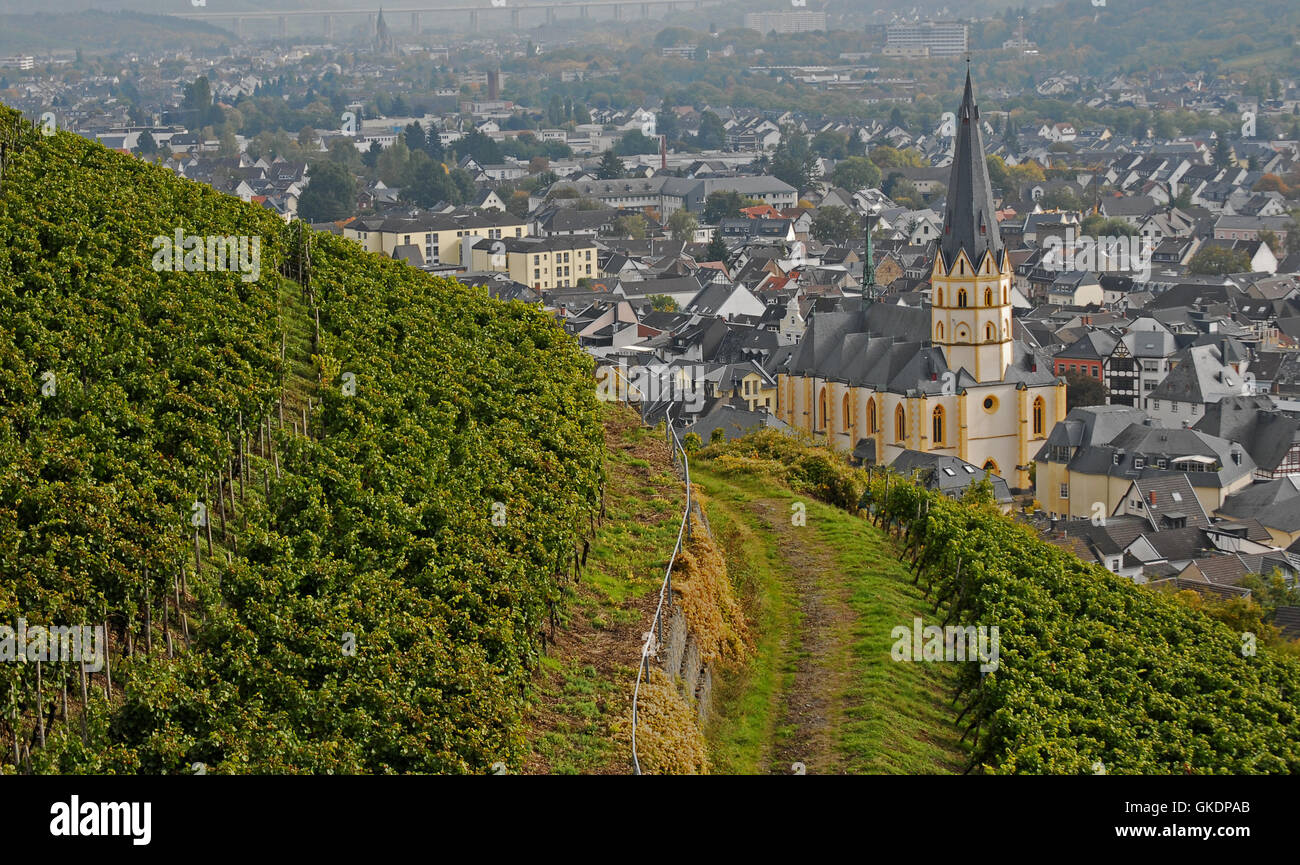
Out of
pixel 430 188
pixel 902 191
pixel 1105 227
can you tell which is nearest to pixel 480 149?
pixel 430 188

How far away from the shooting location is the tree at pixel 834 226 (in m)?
139

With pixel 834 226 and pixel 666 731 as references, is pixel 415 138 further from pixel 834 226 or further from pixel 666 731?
pixel 666 731

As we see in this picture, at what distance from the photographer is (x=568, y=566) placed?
2292cm

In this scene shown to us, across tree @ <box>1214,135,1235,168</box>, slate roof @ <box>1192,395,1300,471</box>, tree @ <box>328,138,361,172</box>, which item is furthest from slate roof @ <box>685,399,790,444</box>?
tree @ <box>1214,135,1235,168</box>

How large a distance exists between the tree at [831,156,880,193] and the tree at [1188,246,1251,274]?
55.3 meters

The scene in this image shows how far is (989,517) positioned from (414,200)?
126 metres

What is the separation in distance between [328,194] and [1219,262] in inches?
2685

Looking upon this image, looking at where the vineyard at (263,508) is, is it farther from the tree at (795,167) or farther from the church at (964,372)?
the tree at (795,167)

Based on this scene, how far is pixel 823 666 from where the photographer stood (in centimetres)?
2286

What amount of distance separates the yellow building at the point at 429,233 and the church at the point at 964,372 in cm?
5487

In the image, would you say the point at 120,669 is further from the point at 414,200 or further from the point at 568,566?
the point at 414,200

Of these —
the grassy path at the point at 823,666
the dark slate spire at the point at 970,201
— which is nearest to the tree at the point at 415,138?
the dark slate spire at the point at 970,201

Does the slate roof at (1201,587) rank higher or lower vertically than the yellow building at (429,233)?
lower
